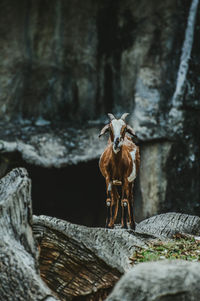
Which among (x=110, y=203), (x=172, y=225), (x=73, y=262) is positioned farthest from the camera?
(x=172, y=225)

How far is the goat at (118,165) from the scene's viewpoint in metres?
5.23

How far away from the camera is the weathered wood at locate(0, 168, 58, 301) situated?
3059 mm

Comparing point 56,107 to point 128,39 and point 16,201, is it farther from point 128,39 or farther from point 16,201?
point 16,201

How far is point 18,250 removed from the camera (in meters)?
3.21

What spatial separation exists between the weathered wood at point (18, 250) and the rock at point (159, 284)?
0.64 meters

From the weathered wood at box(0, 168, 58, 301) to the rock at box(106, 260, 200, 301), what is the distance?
641mm

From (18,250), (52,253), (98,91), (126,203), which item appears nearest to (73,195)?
(98,91)

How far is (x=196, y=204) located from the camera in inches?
362

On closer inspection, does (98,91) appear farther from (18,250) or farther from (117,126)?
(18,250)

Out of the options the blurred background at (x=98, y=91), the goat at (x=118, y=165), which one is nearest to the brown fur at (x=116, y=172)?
the goat at (x=118, y=165)

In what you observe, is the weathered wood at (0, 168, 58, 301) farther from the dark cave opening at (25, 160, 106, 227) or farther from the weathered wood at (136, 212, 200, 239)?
the dark cave opening at (25, 160, 106, 227)

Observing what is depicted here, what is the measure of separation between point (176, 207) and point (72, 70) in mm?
3678

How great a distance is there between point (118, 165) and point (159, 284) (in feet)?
9.59

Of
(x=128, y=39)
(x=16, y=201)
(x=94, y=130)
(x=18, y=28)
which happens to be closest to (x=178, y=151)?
(x=94, y=130)
